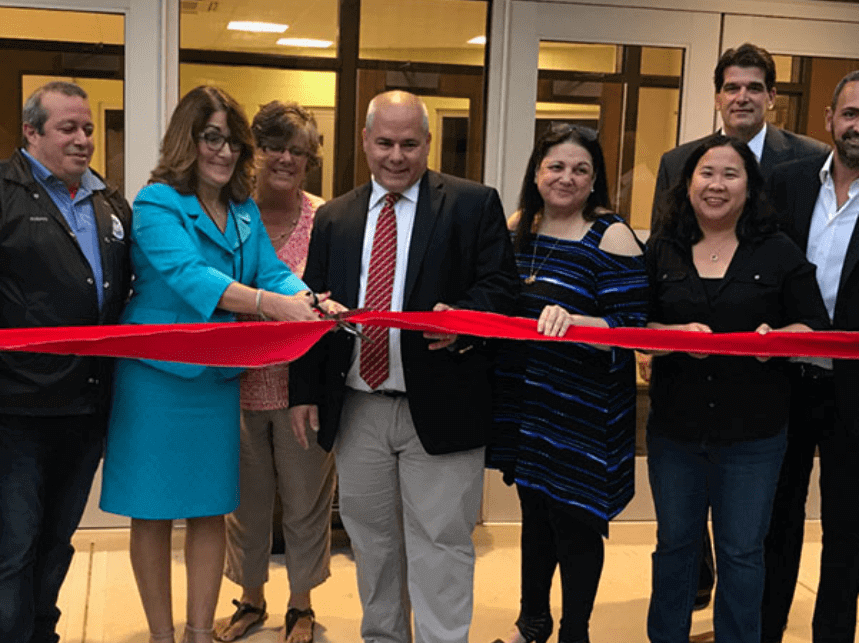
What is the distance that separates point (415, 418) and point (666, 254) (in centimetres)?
91

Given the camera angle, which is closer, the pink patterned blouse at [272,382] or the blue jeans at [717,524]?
the blue jeans at [717,524]

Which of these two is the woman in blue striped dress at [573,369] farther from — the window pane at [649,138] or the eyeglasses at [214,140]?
the window pane at [649,138]

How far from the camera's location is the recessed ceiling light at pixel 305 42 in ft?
14.4

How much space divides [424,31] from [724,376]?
2347 mm

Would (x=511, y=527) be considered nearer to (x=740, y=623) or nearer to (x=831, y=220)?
(x=740, y=623)

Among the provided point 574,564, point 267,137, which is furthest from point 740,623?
point 267,137

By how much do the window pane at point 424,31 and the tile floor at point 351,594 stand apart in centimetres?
220

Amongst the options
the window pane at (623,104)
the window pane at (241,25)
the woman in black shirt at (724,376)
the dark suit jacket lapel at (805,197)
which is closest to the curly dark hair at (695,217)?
the woman in black shirt at (724,376)

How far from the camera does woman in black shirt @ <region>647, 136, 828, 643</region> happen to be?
291 centimetres

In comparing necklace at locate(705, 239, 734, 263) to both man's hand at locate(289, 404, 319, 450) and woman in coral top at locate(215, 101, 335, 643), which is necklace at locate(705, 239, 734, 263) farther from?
woman in coral top at locate(215, 101, 335, 643)

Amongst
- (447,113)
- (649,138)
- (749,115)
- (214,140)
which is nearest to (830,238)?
(749,115)

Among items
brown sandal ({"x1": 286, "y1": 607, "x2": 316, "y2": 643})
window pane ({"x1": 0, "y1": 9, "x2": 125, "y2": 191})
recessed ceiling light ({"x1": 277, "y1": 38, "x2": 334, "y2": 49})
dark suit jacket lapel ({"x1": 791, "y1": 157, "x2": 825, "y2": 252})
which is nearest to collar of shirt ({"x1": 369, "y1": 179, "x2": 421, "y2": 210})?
dark suit jacket lapel ({"x1": 791, "y1": 157, "x2": 825, "y2": 252})

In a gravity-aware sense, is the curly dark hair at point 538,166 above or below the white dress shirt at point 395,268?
above

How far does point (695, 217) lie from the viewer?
120 inches
